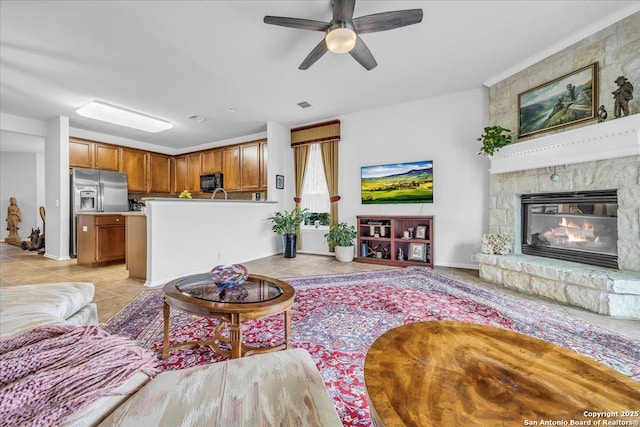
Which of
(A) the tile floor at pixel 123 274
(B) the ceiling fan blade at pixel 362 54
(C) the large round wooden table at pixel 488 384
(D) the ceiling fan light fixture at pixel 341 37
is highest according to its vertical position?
(B) the ceiling fan blade at pixel 362 54

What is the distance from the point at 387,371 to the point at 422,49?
3.17 metres

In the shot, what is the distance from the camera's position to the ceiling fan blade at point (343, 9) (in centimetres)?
195

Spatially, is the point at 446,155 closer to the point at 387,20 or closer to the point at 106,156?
the point at 387,20

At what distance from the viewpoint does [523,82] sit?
3.16 m

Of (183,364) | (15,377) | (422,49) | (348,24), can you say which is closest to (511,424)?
(15,377)

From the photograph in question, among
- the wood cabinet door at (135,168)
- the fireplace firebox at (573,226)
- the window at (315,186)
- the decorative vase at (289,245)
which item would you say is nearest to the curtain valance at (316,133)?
the window at (315,186)

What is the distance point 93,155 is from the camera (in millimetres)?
5191

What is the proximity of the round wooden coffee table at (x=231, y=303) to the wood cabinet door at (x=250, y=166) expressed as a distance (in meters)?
3.98

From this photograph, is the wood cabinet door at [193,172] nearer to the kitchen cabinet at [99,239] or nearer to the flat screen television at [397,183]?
the kitchen cabinet at [99,239]

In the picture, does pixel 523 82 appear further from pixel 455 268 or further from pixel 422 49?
pixel 455 268

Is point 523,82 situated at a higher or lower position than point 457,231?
higher

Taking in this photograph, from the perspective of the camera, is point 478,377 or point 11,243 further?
point 11,243

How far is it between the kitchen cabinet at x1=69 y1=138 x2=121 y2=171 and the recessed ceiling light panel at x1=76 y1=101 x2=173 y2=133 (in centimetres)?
92

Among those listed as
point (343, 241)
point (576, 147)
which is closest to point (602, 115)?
point (576, 147)
